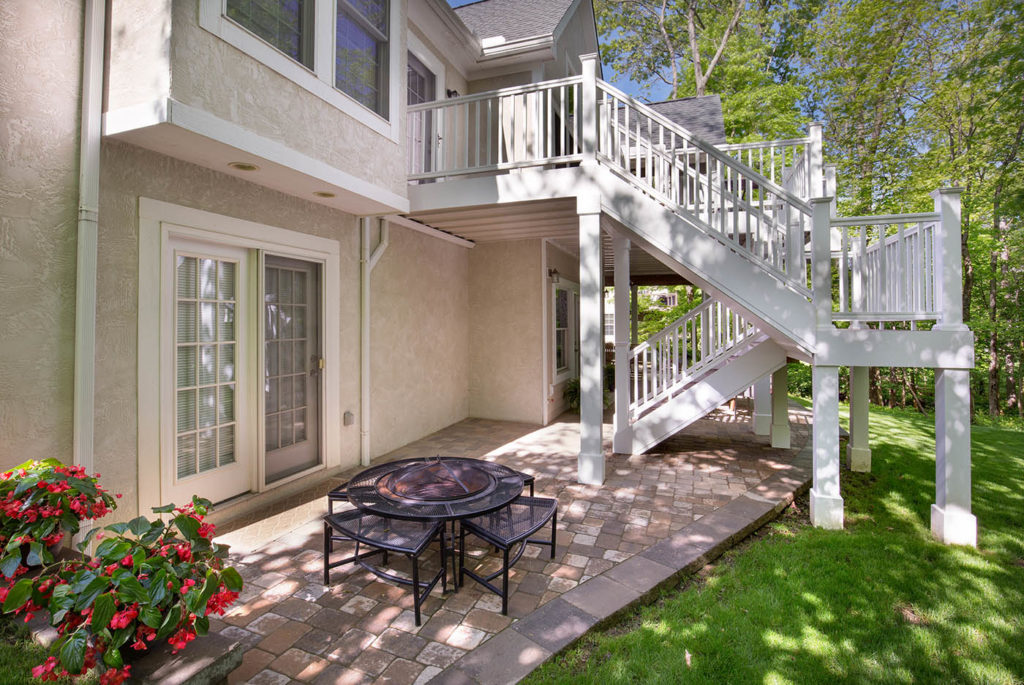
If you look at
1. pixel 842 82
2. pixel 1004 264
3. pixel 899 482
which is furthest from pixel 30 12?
pixel 1004 264

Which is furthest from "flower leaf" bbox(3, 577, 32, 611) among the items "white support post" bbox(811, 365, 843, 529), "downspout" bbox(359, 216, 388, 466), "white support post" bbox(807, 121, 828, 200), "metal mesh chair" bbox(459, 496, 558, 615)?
"white support post" bbox(807, 121, 828, 200)

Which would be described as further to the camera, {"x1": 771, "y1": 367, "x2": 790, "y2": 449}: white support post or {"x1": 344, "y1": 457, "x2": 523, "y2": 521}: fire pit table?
{"x1": 771, "y1": 367, "x2": 790, "y2": 449}: white support post

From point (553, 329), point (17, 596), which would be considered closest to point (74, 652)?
point (17, 596)

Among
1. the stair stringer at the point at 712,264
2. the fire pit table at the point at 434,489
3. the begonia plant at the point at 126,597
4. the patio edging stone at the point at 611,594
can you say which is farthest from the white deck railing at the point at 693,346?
the begonia plant at the point at 126,597

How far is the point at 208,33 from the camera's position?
2.98 metres

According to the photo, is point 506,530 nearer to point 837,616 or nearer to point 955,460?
point 837,616

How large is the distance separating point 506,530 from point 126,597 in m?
1.79

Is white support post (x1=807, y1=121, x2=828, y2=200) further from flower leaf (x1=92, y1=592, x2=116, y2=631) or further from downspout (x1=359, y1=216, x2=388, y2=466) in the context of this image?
flower leaf (x1=92, y1=592, x2=116, y2=631)

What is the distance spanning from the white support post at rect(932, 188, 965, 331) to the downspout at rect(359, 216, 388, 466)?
5171 mm

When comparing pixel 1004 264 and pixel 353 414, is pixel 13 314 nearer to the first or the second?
pixel 353 414

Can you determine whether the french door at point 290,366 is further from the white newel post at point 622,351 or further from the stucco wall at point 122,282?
the white newel post at point 622,351

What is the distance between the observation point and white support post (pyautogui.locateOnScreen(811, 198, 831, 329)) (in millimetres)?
3781

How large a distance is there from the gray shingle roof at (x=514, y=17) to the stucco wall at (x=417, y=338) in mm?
3465

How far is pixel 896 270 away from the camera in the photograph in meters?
3.99
